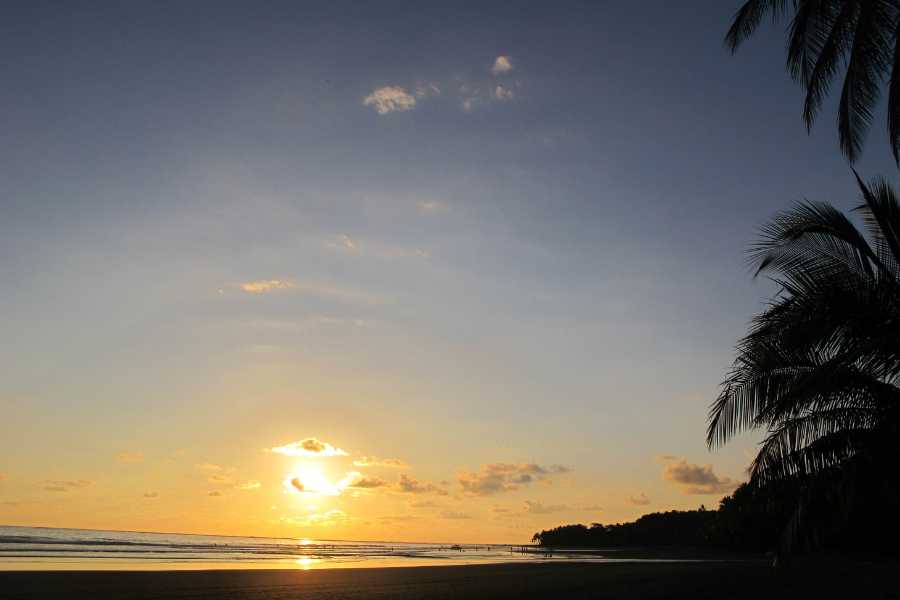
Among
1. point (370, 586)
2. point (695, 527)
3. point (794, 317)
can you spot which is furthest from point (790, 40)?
point (695, 527)

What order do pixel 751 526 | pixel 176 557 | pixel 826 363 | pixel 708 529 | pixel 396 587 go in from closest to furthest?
pixel 826 363 < pixel 396 587 < pixel 176 557 < pixel 751 526 < pixel 708 529

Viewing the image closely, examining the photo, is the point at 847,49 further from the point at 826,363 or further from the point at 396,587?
the point at 396,587

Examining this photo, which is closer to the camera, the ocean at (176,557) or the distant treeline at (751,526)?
the distant treeline at (751,526)

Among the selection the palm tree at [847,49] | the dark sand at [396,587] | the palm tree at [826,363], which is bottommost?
the dark sand at [396,587]

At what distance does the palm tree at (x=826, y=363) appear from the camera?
9.89m

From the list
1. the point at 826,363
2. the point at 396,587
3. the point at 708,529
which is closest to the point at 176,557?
the point at 396,587

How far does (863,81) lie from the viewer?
38.5ft

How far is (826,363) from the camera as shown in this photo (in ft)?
33.1

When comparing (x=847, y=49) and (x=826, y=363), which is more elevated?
(x=847, y=49)

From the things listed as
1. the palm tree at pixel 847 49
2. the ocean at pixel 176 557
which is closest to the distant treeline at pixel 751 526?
the palm tree at pixel 847 49

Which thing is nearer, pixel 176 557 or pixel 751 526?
pixel 176 557

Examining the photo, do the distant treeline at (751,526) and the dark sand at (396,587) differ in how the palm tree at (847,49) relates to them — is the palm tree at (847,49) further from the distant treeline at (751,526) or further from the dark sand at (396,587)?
the dark sand at (396,587)

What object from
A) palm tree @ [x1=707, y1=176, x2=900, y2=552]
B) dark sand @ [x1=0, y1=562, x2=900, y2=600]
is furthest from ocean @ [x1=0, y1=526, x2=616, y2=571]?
palm tree @ [x1=707, y1=176, x2=900, y2=552]

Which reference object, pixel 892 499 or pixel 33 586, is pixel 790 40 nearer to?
pixel 892 499
